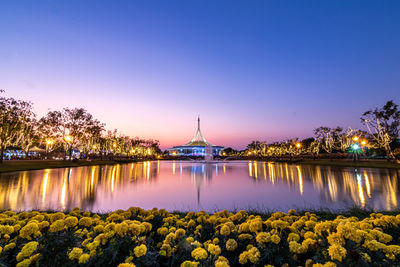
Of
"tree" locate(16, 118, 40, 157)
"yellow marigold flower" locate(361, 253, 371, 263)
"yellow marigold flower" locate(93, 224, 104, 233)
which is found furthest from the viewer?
"tree" locate(16, 118, 40, 157)

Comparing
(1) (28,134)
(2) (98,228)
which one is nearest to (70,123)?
(1) (28,134)

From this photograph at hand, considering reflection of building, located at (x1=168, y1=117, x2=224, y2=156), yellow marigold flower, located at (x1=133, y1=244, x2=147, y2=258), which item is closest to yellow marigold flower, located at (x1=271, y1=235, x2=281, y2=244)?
yellow marigold flower, located at (x1=133, y1=244, x2=147, y2=258)

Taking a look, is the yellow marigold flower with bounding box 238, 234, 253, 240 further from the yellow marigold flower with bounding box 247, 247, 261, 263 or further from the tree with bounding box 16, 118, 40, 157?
the tree with bounding box 16, 118, 40, 157

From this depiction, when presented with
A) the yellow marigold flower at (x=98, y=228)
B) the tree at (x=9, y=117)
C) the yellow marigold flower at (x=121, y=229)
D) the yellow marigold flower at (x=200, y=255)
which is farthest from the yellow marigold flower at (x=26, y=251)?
the tree at (x=9, y=117)

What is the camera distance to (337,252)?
2.07m

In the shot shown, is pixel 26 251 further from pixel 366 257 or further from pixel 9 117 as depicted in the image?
pixel 9 117

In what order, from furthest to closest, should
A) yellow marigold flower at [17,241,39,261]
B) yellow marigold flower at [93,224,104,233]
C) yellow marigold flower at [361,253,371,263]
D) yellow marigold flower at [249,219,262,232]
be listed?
yellow marigold flower at [93,224,104,233] < yellow marigold flower at [249,219,262,232] < yellow marigold flower at [17,241,39,261] < yellow marigold flower at [361,253,371,263]

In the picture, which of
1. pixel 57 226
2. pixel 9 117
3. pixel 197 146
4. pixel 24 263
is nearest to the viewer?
pixel 24 263

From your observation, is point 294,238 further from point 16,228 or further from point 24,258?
point 16,228

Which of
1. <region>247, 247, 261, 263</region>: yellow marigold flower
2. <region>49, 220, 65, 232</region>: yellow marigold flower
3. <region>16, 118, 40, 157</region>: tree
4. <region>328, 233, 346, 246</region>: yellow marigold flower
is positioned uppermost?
<region>16, 118, 40, 157</region>: tree

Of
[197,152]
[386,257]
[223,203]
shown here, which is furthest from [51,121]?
[197,152]

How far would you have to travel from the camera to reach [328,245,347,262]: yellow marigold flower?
2.03 m

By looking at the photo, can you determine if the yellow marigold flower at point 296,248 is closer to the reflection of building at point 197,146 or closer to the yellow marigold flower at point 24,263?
the yellow marigold flower at point 24,263

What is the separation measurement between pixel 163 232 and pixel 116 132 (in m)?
73.7
